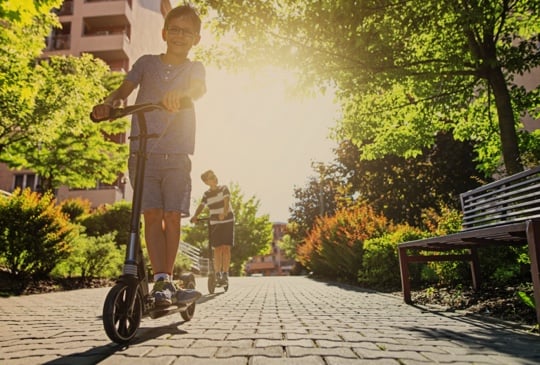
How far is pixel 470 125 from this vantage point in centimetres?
979

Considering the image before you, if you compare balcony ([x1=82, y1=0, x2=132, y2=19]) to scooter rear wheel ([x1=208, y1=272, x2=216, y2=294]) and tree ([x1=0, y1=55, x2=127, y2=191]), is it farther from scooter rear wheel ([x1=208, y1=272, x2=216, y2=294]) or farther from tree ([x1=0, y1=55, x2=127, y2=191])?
scooter rear wheel ([x1=208, y1=272, x2=216, y2=294])

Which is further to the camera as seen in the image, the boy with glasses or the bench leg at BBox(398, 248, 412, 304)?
the bench leg at BBox(398, 248, 412, 304)

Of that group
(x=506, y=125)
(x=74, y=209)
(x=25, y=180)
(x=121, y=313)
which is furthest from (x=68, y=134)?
(x=121, y=313)

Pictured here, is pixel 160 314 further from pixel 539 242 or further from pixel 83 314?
pixel 539 242

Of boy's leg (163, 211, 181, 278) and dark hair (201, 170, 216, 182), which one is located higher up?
dark hair (201, 170, 216, 182)

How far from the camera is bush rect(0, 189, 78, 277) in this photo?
24.8ft

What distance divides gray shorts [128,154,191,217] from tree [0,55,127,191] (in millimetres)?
10907

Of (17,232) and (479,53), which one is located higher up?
(479,53)

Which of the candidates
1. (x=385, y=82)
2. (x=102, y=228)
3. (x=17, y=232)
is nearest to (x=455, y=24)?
(x=385, y=82)

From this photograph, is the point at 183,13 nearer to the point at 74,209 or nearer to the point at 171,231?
the point at 171,231

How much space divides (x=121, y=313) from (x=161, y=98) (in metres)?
1.66

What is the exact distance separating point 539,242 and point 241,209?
118 feet

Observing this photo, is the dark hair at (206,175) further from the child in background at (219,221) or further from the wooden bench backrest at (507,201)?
the wooden bench backrest at (507,201)

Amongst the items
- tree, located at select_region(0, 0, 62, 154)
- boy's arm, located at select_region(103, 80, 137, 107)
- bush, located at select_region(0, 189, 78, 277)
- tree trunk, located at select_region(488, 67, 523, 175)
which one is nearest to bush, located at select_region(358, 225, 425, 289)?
tree trunk, located at select_region(488, 67, 523, 175)
